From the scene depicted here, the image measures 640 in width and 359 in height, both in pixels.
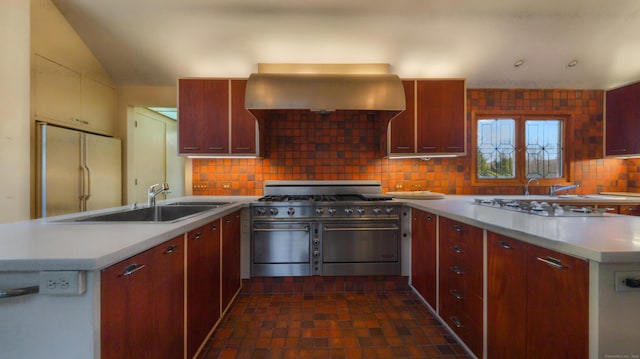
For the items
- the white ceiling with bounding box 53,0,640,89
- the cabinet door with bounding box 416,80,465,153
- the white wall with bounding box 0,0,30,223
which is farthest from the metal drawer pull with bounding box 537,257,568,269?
the white wall with bounding box 0,0,30,223

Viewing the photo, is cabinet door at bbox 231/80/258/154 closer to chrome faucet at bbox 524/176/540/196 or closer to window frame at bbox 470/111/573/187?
window frame at bbox 470/111/573/187

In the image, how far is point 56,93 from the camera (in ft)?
8.72

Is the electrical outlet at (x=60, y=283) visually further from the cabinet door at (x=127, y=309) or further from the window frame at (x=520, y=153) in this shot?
A: the window frame at (x=520, y=153)

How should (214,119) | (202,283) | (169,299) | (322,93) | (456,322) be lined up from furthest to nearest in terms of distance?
1. (214,119)
2. (322,93)
3. (456,322)
4. (202,283)
5. (169,299)

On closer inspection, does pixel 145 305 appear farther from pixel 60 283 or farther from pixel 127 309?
pixel 60 283

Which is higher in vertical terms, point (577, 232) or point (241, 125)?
point (241, 125)

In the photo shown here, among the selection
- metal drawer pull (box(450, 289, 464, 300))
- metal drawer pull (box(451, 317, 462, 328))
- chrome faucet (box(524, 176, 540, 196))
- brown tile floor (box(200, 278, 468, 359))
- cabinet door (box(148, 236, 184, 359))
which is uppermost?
chrome faucet (box(524, 176, 540, 196))

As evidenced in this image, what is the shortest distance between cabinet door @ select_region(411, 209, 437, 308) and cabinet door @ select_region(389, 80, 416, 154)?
2.39 feet

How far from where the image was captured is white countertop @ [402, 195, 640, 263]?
89cm

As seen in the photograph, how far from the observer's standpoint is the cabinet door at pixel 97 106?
2963mm

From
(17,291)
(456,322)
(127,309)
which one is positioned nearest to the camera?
(17,291)

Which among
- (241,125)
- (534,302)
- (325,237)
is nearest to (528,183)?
(325,237)

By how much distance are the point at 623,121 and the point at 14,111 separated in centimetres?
601

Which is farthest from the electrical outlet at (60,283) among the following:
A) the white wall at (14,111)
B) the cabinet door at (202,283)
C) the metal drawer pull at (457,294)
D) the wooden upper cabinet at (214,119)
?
the white wall at (14,111)
